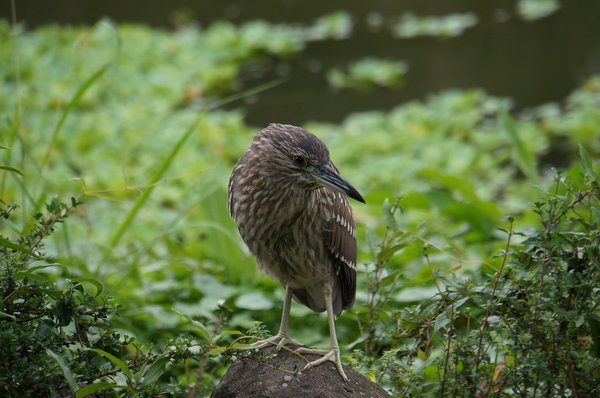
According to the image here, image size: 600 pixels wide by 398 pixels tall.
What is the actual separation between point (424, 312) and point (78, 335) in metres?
1.27

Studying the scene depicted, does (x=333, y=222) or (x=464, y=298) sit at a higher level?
(x=333, y=222)

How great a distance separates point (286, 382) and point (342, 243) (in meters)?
0.84

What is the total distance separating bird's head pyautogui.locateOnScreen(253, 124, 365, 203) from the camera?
156 inches

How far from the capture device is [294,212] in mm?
4039

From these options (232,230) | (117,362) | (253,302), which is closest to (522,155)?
(232,230)

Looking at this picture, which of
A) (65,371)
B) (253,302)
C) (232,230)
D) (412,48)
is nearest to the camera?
(65,371)

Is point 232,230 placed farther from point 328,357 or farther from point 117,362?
point 117,362

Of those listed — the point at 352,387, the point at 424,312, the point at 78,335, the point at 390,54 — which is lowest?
the point at 78,335

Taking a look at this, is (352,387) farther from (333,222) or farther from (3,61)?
(3,61)

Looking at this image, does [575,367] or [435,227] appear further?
[435,227]

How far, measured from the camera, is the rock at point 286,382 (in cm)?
358

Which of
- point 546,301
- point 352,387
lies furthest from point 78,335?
point 546,301

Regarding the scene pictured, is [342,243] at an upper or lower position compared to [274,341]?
upper

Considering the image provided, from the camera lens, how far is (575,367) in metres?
3.44
